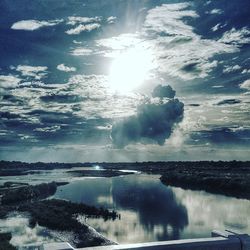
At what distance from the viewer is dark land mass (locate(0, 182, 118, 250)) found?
105 feet

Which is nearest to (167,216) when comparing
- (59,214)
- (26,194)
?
(59,214)

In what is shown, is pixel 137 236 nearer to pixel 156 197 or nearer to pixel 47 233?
pixel 47 233

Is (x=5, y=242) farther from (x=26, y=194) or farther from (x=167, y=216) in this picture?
(x=26, y=194)

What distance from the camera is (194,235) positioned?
34.1m

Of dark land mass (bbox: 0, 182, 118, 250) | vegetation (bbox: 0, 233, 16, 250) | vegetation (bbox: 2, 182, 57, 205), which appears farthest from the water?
vegetation (bbox: 0, 233, 16, 250)

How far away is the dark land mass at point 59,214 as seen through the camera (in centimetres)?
3196

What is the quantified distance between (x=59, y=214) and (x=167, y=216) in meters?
13.2

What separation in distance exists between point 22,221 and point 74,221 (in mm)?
5804

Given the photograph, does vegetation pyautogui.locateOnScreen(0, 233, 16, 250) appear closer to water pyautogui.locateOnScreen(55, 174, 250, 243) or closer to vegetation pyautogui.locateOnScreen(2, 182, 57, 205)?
water pyautogui.locateOnScreen(55, 174, 250, 243)

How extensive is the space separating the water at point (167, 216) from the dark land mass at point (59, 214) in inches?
80.0

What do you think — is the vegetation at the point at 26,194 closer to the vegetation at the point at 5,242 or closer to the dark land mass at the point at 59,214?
the dark land mass at the point at 59,214

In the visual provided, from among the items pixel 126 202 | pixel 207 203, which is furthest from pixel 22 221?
pixel 207 203

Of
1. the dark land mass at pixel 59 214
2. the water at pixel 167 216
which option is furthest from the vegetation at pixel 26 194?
the water at pixel 167 216

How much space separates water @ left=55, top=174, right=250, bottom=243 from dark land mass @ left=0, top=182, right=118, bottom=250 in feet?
Result: 6.67
